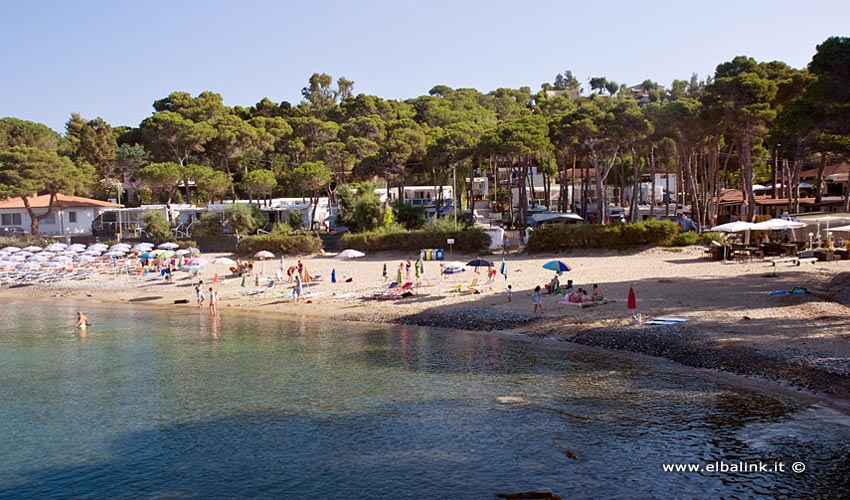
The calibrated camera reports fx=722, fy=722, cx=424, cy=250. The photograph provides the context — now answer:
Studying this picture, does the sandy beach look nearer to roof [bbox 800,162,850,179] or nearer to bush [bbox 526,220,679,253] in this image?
bush [bbox 526,220,679,253]

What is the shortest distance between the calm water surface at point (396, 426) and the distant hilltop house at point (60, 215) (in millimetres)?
44821

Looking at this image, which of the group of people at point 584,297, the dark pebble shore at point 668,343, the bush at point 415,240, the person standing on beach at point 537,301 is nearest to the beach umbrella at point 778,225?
the group of people at point 584,297

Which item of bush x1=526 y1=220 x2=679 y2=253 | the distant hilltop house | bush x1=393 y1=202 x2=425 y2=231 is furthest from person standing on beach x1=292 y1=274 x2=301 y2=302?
the distant hilltop house

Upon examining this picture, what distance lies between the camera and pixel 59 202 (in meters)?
66.7

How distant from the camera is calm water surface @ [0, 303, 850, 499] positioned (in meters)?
13.8

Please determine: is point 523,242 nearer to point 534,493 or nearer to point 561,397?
point 561,397

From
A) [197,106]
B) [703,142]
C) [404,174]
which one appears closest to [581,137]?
[703,142]

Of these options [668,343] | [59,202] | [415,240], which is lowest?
[668,343]

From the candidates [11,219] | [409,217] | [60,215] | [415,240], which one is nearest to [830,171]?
[409,217]

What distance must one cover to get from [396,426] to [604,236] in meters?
27.3

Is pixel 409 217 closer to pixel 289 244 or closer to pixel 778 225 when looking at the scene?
pixel 289 244

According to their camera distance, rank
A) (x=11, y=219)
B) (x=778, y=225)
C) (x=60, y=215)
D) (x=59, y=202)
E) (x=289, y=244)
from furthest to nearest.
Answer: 1. (x=11, y=219)
2. (x=59, y=202)
3. (x=60, y=215)
4. (x=289, y=244)
5. (x=778, y=225)

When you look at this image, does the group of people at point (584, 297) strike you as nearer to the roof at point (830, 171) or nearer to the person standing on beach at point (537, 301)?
the person standing on beach at point (537, 301)

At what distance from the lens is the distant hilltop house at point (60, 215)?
66.4 meters
